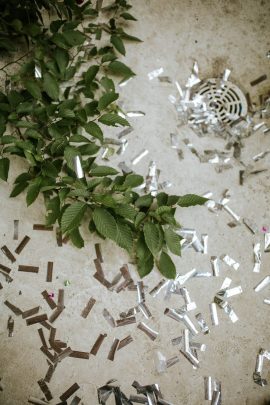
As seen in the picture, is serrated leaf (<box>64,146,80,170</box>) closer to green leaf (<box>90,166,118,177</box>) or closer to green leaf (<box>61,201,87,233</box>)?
green leaf (<box>90,166,118,177</box>)

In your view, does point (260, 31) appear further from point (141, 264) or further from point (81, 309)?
point (81, 309)

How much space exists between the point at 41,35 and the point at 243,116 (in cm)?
128

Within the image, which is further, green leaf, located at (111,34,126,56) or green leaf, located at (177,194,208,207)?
green leaf, located at (111,34,126,56)

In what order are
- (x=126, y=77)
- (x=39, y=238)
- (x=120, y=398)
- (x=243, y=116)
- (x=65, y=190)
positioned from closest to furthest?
(x=65, y=190) → (x=120, y=398) → (x=39, y=238) → (x=126, y=77) → (x=243, y=116)

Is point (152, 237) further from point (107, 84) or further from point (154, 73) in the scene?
point (154, 73)

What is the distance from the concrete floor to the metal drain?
2.7 inches

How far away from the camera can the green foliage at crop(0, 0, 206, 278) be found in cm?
165

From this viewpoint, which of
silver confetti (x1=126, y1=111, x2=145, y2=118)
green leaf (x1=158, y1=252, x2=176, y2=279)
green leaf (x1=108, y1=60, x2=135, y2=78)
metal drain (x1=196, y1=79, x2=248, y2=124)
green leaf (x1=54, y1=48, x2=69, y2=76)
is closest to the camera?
green leaf (x1=158, y1=252, x2=176, y2=279)

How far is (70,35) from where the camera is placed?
1830mm

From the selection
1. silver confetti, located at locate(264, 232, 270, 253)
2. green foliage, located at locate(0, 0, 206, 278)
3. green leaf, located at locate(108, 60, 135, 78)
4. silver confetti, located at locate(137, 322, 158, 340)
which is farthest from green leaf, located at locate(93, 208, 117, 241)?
silver confetti, located at locate(264, 232, 270, 253)

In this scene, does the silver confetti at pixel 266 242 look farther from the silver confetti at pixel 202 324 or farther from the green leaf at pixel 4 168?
the green leaf at pixel 4 168

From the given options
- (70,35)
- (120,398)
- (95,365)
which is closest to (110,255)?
(95,365)

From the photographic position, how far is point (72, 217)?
1527 mm

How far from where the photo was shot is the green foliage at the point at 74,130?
1.65m
